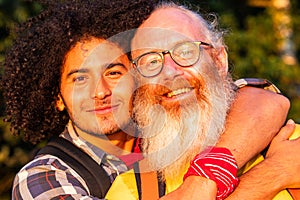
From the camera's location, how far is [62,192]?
3.23 m

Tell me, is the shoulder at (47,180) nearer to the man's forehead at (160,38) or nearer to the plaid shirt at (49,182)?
the plaid shirt at (49,182)

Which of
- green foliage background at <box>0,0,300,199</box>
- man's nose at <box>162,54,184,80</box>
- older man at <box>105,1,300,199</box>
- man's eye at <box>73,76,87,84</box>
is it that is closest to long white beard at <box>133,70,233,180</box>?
older man at <box>105,1,300,199</box>

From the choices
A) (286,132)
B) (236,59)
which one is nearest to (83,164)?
(286,132)

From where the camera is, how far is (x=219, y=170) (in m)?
2.95

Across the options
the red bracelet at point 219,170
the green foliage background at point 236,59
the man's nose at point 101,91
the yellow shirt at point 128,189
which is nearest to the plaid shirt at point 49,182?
the yellow shirt at point 128,189

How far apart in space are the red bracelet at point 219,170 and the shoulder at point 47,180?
520 mm

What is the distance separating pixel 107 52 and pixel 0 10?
288 centimetres

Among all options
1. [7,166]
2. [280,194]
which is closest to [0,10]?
[7,166]

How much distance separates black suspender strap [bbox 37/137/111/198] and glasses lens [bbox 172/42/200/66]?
581 mm

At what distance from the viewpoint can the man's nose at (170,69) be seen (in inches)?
127

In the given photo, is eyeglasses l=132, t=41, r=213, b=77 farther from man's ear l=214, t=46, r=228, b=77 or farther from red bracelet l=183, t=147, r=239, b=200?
red bracelet l=183, t=147, r=239, b=200

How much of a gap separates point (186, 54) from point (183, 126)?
0.97ft

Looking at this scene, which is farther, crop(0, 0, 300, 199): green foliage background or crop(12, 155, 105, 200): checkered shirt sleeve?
crop(0, 0, 300, 199): green foliage background

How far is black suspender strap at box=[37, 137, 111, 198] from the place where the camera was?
10.9ft
